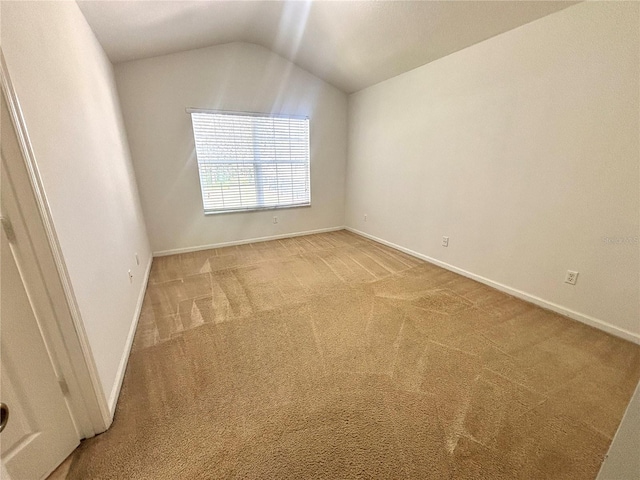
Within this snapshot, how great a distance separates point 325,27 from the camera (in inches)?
108

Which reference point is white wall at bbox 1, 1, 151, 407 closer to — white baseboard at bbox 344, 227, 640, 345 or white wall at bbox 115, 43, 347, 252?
white wall at bbox 115, 43, 347, 252

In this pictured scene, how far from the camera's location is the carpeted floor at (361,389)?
1.11 metres

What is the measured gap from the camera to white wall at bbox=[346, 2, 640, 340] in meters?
1.75

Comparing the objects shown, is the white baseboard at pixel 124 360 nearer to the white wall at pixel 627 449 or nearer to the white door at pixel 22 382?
the white door at pixel 22 382

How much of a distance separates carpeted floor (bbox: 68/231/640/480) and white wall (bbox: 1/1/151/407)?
37 cm

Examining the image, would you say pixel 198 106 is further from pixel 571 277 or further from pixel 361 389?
pixel 571 277

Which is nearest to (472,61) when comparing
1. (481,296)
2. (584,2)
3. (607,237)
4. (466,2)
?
(466,2)

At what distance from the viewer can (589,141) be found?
1.86 m

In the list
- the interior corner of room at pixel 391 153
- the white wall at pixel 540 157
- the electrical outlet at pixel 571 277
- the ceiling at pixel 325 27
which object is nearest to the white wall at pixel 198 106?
the interior corner of room at pixel 391 153

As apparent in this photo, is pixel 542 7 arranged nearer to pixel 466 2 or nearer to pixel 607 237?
pixel 466 2

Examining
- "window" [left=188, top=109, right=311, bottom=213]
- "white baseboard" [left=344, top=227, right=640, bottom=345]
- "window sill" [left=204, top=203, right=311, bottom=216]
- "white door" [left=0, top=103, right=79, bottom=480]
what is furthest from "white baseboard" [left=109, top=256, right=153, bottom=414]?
"white baseboard" [left=344, top=227, right=640, bottom=345]

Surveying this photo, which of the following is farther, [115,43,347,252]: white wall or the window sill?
the window sill

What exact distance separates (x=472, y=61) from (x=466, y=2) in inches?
23.8

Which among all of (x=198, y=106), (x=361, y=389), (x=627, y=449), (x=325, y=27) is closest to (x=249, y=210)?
(x=198, y=106)
